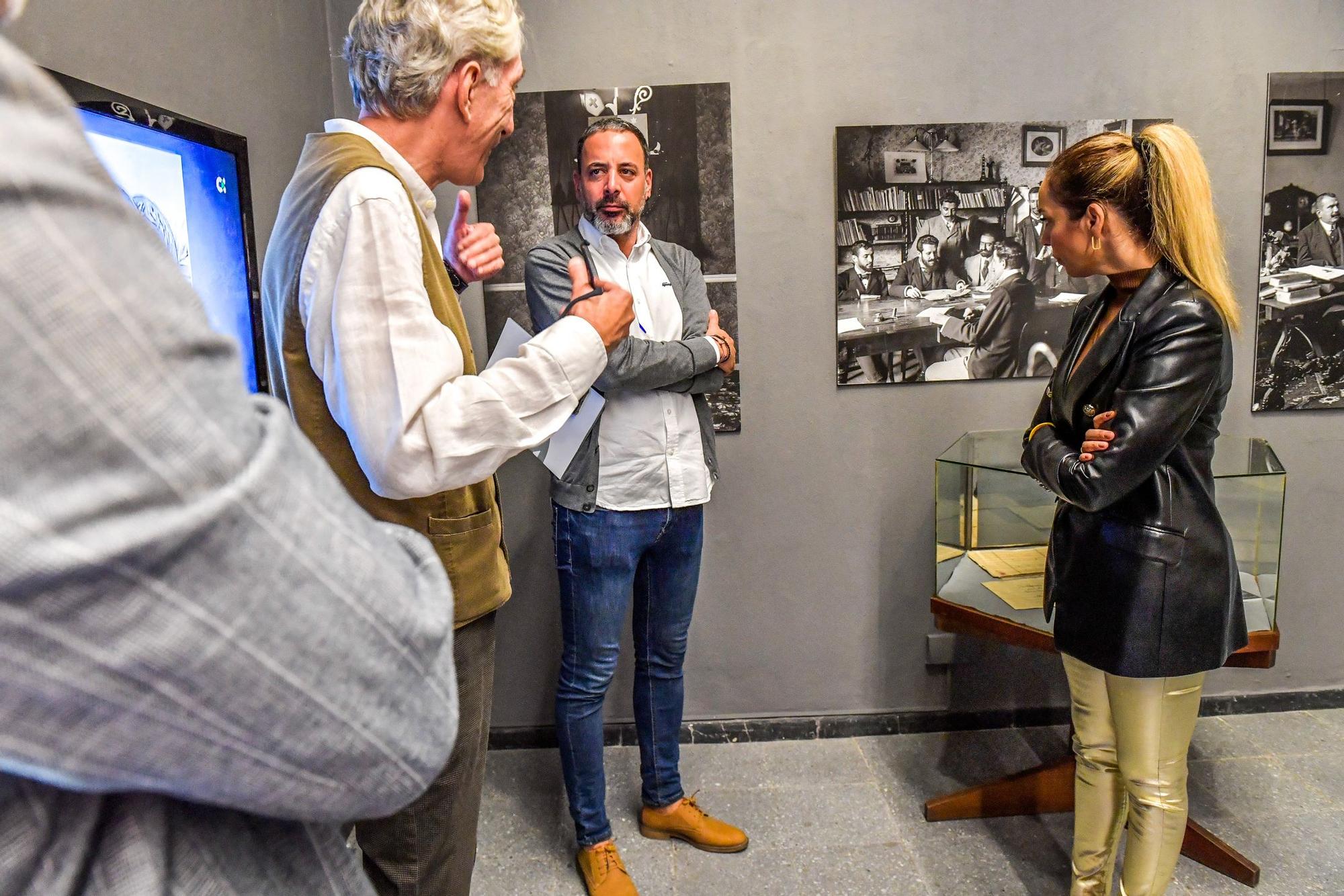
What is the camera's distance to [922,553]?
2783 mm

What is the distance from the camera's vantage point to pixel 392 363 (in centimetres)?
101

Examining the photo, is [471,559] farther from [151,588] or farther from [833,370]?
[833,370]

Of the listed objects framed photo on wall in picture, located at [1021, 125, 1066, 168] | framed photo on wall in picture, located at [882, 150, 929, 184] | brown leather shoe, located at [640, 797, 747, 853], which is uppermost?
framed photo on wall in picture, located at [1021, 125, 1066, 168]

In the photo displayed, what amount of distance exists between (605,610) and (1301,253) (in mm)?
2454

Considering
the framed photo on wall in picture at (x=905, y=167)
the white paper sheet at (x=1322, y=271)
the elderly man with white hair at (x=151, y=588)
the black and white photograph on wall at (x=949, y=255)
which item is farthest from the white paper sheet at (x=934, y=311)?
the elderly man with white hair at (x=151, y=588)

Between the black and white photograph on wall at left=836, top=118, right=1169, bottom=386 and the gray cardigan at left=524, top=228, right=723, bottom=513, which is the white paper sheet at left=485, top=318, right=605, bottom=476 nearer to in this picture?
the gray cardigan at left=524, top=228, right=723, bottom=513

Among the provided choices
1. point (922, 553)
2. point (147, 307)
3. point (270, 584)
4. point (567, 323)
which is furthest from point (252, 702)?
point (922, 553)

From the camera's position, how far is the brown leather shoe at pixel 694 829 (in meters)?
2.26

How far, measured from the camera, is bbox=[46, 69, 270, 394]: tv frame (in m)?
1.21

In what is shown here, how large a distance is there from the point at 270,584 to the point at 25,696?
99 millimetres

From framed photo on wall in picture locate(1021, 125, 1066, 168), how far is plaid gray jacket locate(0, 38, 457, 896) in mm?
2644

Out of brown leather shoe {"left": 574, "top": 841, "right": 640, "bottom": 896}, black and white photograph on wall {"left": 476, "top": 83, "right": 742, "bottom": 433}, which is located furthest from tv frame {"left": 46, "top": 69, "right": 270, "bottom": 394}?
brown leather shoe {"left": 574, "top": 841, "right": 640, "bottom": 896}

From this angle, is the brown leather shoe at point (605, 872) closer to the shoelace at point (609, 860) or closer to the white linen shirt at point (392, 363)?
the shoelace at point (609, 860)

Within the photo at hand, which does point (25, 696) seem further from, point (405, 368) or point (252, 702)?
point (405, 368)
